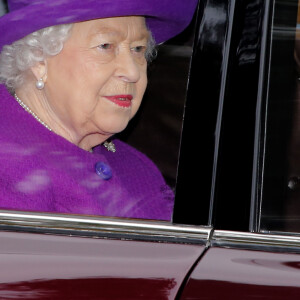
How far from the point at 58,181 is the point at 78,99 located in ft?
0.91

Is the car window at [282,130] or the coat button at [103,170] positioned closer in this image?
the car window at [282,130]

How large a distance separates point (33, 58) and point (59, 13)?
21 centimetres

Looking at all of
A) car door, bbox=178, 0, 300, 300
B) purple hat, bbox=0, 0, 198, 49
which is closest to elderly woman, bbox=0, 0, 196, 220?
purple hat, bbox=0, 0, 198, 49

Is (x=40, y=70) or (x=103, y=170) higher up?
(x=40, y=70)

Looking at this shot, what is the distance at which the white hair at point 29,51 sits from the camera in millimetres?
2525

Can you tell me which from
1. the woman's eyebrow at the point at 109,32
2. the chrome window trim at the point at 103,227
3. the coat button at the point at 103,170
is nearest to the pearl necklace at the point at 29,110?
the coat button at the point at 103,170

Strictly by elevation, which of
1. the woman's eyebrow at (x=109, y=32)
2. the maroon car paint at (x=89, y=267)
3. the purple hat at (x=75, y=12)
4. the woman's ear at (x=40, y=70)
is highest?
the purple hat at (x=75, y=12)

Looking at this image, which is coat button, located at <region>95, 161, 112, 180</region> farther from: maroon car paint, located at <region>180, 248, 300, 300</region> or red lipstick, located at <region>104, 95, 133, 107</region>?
maroon car paint, located at <region>180, 248, 300, 300</region>

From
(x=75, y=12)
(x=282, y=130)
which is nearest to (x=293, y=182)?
(x=282, y=130)

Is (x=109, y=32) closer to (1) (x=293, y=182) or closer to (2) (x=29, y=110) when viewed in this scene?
(2) (x=29, y=110)

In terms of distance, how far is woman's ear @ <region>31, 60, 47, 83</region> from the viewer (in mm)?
2592

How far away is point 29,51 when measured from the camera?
2609mm

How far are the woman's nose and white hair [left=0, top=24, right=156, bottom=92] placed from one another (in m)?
0.06

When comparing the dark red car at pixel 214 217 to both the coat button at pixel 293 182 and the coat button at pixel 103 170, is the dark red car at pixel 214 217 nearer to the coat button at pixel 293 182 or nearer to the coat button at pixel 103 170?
the coat button at pixel 293 182
